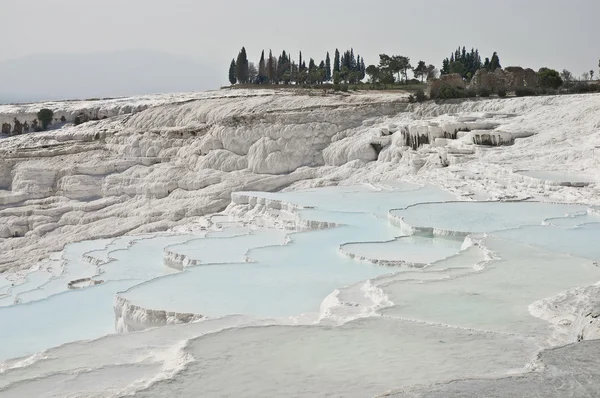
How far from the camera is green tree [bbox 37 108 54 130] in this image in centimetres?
2712

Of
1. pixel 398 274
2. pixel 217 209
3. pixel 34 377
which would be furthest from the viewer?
pixel 217 209

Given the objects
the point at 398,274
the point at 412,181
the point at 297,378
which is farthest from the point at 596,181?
the point at 297,378

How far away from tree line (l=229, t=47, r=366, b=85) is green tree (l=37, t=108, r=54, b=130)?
37.5 ft

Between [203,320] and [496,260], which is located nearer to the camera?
[203,320]

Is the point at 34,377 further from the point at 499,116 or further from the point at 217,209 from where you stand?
the point at 499,116

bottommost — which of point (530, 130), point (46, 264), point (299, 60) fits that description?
point (46, 264)

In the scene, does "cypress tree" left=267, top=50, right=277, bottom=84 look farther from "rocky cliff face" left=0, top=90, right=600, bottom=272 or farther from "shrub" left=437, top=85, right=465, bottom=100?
"shrub" left=437, top=85, right=465, bottom=100

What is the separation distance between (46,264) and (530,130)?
980 centimetres

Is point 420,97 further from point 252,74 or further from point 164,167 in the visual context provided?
point 252,74

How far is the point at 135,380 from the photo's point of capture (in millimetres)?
3701

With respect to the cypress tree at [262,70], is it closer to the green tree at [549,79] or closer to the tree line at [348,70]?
the tree line at [348,70]

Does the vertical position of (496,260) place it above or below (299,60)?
below

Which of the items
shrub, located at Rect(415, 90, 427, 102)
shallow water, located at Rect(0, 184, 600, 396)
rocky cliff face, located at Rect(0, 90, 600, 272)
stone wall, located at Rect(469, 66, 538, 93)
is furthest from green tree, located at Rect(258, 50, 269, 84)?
shallow water, located at Rect(0, 184, 600, 396)

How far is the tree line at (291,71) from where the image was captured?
3488 centimetres
